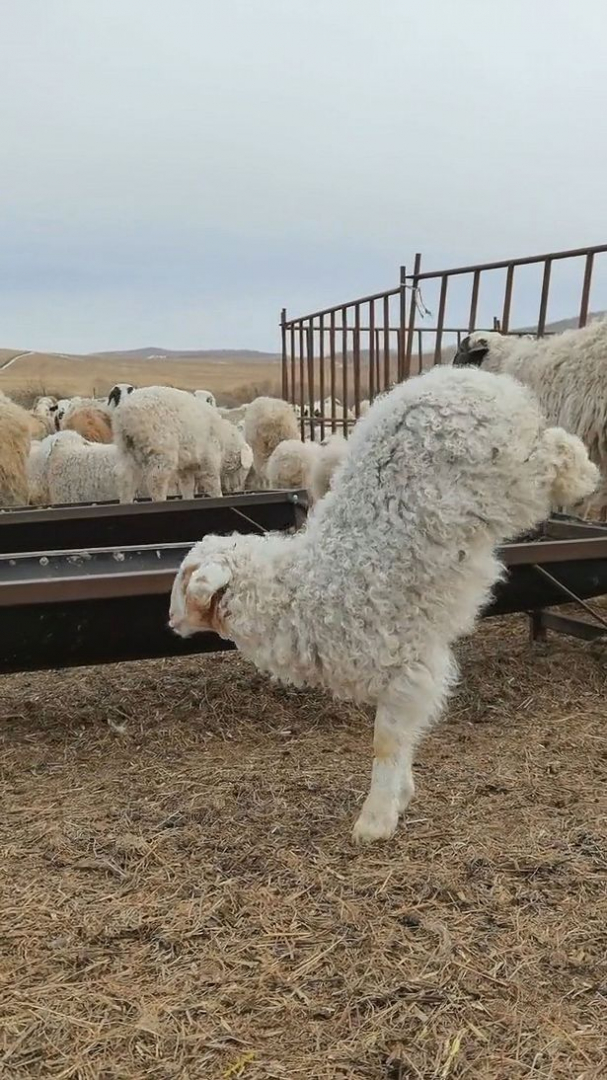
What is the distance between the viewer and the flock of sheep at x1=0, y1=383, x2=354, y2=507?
9914 mm

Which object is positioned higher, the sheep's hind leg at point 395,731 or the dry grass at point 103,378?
the sheep's hind leg at point 395,731

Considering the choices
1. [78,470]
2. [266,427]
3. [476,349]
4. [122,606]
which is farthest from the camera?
[266,427]

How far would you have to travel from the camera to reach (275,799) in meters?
3.68

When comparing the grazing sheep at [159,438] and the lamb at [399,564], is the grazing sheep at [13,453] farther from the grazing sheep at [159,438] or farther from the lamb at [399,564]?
the lamb at [399,564]

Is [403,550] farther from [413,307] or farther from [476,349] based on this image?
[413,307]

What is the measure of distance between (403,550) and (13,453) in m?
8.34

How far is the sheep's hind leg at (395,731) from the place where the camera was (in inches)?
125

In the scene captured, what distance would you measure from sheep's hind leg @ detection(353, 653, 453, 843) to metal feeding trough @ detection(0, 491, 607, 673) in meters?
1.53

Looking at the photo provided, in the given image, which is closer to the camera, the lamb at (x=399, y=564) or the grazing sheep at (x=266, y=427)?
the lamb at (x=399, y=564)

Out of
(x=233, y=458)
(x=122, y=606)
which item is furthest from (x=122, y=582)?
(x=233, y=458)

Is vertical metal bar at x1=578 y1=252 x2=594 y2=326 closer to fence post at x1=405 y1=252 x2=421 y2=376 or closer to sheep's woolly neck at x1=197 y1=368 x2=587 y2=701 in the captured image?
fence post at x1=405 y1=252 x2=421 y2=376

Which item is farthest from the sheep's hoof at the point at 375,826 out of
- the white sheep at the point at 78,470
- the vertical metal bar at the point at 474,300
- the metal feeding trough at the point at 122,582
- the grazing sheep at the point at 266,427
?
the grazing sheep at the point at 266,427

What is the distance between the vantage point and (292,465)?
10.2m

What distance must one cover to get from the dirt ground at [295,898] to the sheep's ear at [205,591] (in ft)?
2.70
